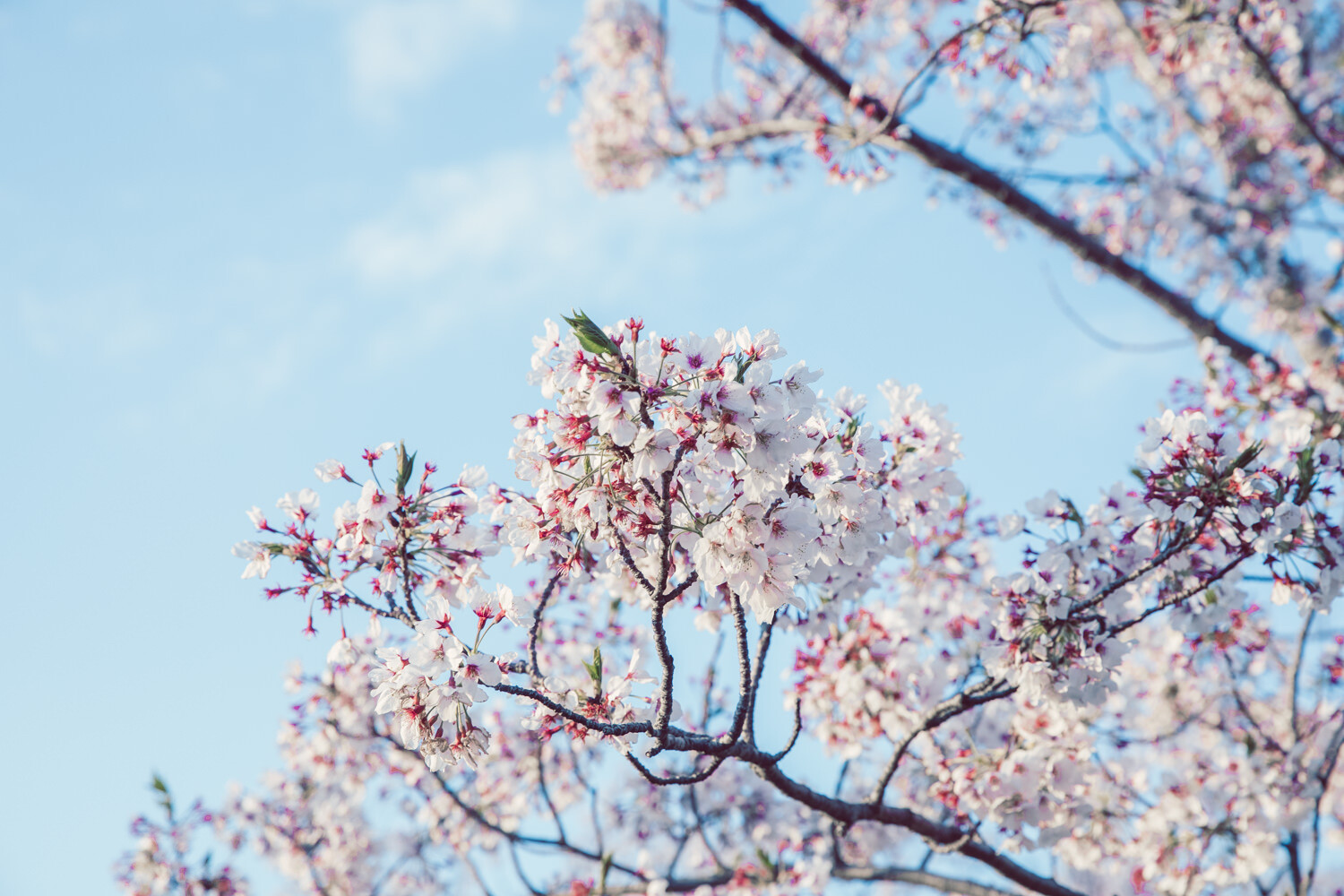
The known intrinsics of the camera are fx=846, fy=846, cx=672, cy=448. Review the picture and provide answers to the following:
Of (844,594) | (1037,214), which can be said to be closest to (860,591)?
(844,594)

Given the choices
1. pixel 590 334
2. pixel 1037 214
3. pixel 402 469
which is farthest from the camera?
pixel 1037 214

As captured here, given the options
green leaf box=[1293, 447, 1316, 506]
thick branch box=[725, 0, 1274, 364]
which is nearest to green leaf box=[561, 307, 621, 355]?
green leaf box=[1293, 447, 1316, 506]

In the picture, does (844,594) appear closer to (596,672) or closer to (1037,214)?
(596,672)

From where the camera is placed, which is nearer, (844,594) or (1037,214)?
(844,594)

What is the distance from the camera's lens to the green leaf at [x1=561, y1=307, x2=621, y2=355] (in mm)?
2527

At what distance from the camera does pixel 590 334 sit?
2.53 m

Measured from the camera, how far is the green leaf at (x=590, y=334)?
253 cm

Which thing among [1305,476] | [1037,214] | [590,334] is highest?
[1037,214]

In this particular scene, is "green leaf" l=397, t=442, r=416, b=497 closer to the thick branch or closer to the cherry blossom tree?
the cherry blossom tree

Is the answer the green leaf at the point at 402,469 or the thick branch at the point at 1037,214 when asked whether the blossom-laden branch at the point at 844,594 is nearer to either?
the green leaf at the point at 402,469

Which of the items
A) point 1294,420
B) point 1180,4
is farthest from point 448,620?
point 1180,4

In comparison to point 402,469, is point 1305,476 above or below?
above

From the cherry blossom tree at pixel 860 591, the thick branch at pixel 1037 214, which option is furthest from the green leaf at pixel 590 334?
the thick branch at pixel 1037 214

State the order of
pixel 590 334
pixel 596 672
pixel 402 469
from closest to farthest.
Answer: pixel 590 334 → pixel 596 672 → pixel 402 469
